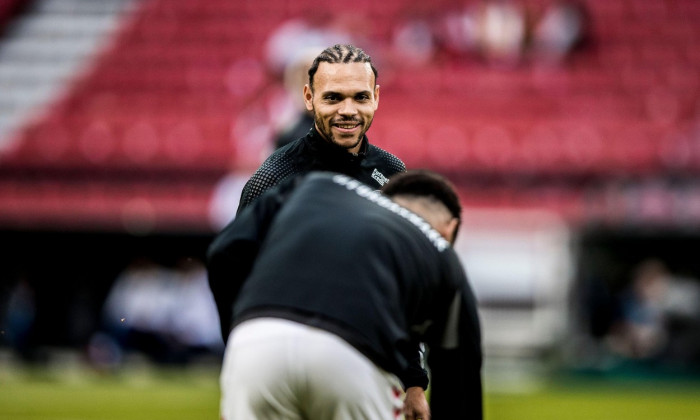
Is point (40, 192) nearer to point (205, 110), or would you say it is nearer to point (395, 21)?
point (205, 110)

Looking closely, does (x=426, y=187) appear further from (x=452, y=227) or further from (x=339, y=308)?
(x=339, y=308)

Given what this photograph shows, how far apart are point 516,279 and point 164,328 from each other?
15.8 feet

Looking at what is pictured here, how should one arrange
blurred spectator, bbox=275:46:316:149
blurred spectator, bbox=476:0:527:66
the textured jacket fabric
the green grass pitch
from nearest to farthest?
the textured jacket fabric, blurred spectator, bbox=275:46:316:149, the green grass pitch, blurred spectator, bbox=476:0:527:66

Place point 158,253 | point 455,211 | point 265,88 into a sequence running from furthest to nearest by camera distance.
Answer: point 265,88 → point 158,253 → point 455,211

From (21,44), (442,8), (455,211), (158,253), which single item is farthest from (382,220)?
(21,44)

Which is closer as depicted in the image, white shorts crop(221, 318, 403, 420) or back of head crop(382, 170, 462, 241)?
white shorts crop(221, 318, 403, 420)

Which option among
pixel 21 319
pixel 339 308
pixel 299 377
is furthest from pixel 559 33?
pixel 299 377

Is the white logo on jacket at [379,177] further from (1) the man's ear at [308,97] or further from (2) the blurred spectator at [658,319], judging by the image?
(2) the blurred spectator at [658,319]

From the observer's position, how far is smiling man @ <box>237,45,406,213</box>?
4039mm

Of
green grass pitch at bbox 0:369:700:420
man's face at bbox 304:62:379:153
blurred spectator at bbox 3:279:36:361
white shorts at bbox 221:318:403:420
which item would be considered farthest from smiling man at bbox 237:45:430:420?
blurred spectator at bbox 3:279:36:361

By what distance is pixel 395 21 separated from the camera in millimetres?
20500

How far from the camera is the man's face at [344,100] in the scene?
159 inches

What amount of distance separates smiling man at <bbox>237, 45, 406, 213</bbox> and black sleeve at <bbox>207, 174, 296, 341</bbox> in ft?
1.69

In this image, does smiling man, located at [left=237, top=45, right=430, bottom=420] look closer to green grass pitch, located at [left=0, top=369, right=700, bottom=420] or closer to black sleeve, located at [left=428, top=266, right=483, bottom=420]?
black sleeve, located at [left=428, top=266, right=483, bottom=420]
